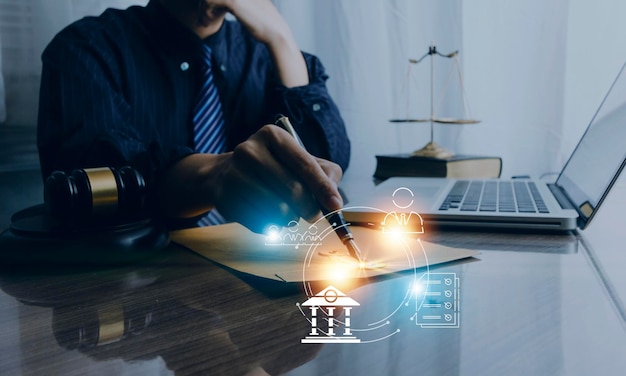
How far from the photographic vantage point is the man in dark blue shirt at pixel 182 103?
459 mm

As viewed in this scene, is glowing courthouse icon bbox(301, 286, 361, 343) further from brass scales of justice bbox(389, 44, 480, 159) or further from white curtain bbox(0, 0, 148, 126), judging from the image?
white curtain bbox(0, 0, 148, 126)

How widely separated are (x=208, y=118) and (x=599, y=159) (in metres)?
0.50

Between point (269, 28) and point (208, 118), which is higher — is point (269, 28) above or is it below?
above

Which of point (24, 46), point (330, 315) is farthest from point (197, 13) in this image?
point (330, 315)

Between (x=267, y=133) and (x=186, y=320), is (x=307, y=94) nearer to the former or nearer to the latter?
(x=267, y=133)

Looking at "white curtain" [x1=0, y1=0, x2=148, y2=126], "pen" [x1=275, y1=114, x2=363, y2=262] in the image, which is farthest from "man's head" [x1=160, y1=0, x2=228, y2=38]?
"pen" [x1=275, y1=114, x2=363, y2=262]

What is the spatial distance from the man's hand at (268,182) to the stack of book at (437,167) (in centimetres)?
45

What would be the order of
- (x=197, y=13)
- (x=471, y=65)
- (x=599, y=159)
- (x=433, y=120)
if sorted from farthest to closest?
(x=471, y=65)
(x=433, y=120)
(x=197, y=13)
(x=599, y=159)

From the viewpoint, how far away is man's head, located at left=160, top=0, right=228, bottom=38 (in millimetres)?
778

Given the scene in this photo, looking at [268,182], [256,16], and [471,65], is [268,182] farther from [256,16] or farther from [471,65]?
[471,65]

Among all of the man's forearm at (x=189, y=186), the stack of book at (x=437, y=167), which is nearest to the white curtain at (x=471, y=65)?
the stack of book at (x=437, y=167)

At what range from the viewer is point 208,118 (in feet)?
2.63

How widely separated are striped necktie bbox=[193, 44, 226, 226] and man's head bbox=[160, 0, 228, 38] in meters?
0.03

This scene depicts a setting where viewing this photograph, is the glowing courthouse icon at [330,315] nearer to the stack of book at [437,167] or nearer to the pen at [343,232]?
the pen at [343,232]
